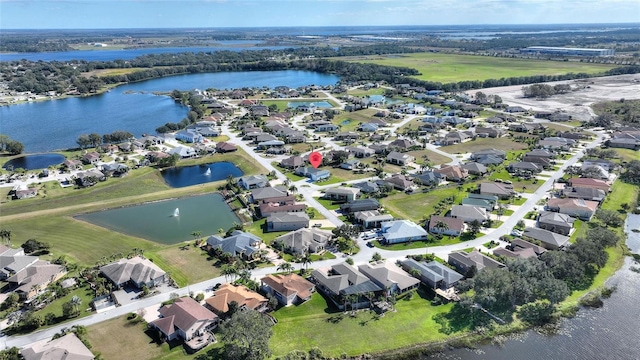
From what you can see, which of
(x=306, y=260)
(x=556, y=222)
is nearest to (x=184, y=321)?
(x=306, y=260)

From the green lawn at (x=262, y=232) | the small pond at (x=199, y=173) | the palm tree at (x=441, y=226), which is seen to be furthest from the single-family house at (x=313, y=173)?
the palm tree at (x=441, y=226)

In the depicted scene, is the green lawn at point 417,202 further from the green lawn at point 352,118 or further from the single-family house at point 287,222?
the green lawn at point 352,118

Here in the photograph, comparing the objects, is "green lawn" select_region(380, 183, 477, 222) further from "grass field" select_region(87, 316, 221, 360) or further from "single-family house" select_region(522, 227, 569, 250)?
"grass field" select_region(87, 316, 221, 360)

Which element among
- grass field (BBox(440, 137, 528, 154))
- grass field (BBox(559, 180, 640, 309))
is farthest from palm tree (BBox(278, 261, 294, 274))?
grass field (BBox(440, 137, 528, 154))

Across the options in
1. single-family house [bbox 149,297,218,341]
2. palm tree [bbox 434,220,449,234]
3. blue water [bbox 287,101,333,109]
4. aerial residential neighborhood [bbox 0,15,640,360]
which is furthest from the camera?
blue water [bbox 287,101,333,109]

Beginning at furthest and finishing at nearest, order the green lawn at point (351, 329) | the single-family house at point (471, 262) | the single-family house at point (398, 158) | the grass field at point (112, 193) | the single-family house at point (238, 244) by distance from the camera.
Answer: the single-family house at point (398, 158) < the grass field at point (112, 193) < the single-family house at point (238, 244) < the single-family house at point (471, 262) < the green lawn at point (351, 329)
